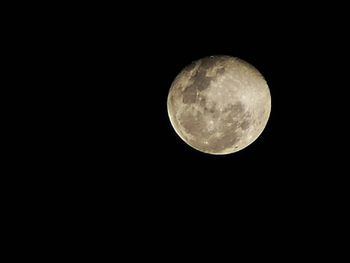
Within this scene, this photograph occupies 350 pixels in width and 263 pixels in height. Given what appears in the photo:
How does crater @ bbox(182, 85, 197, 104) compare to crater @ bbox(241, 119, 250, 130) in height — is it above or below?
above

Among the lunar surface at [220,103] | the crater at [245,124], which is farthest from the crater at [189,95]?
the crater at [245,124]

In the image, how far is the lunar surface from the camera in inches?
136

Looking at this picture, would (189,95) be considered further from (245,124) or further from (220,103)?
(245,124)

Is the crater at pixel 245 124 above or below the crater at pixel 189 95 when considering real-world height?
below

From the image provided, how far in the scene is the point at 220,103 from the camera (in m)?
3.43

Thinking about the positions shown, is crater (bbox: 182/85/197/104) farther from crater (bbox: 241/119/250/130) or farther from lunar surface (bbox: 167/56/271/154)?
crater (bbox: 241/119/250/130)

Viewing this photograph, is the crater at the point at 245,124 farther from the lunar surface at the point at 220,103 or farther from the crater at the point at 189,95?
the crater at the point at 189,95

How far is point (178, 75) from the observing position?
383cm

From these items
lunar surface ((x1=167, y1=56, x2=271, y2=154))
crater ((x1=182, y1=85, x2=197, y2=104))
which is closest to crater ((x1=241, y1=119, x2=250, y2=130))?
lunar surface ((x1=167, y1=56, x2=271, y2=154))

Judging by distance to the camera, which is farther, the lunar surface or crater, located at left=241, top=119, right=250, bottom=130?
crater, located at left=241, top=119, right=250, bottom=130

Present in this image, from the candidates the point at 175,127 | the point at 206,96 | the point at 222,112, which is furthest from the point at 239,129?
the point at 175,127

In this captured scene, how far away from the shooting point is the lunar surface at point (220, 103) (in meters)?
3.45

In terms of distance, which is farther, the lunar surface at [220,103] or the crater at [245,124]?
the crater at [245,124]

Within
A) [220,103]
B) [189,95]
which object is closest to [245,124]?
[220,103]
